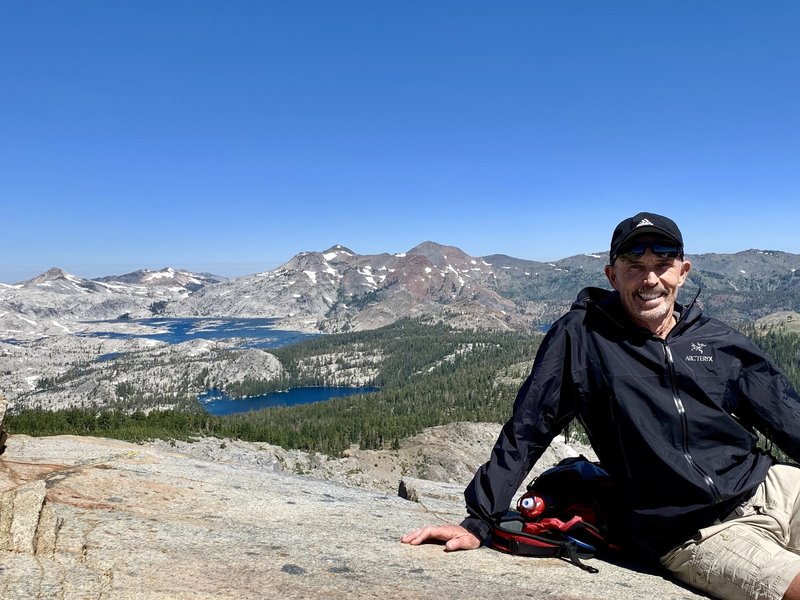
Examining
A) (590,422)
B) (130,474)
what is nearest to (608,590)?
(590,422)

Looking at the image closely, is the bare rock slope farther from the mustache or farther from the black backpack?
the mustache

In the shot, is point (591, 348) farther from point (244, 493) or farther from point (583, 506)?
point (244, 493)

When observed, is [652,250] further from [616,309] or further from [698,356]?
[698,356]

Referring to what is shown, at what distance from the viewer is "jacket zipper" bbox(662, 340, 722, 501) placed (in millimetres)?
5508

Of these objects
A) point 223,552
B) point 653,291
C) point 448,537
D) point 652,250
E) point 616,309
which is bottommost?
point 223,552

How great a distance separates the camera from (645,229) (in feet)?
19.2

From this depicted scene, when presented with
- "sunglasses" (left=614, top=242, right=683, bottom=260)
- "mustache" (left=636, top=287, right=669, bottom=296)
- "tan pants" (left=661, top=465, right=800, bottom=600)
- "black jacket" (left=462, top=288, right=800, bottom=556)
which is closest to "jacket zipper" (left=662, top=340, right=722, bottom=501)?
"black jacket" (left=462, top=288, right=800, bottom=556)

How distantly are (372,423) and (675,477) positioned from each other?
11877 cm

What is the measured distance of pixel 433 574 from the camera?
612cm

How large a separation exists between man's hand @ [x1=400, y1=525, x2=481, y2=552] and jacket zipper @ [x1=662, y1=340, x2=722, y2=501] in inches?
115

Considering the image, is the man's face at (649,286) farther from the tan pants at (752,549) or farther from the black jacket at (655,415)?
the tan pants at (752,549)

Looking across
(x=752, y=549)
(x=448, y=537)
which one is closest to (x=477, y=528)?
(x=448, y=537)

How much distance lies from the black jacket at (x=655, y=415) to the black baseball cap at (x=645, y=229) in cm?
79

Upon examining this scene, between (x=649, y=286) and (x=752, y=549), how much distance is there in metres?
3.14
